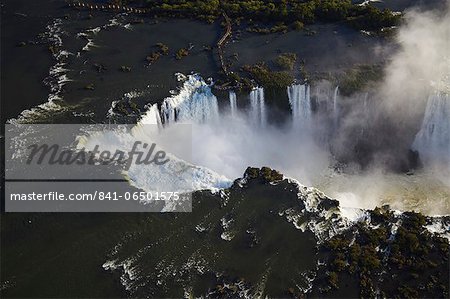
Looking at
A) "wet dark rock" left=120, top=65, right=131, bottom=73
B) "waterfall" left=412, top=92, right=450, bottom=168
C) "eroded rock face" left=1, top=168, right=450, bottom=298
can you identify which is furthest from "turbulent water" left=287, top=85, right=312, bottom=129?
"wet dark rock" left=120, top=65, right=131, bottom=73

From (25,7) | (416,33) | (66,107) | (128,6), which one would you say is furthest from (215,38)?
(25,7)

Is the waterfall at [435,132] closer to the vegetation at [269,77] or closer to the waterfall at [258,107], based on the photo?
the vegetation at [269,77]

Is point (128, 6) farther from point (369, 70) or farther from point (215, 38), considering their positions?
point (369, 70)

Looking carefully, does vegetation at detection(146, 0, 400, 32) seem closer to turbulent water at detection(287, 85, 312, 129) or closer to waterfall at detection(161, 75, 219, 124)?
turbulent water at detection(287, 85, 312, 129)

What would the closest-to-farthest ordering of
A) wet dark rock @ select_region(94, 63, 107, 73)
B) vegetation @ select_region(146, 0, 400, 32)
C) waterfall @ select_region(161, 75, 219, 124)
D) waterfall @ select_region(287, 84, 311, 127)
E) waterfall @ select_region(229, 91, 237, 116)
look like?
waterfall @ select_region(161, 75, 219, 124), waterfall @ select_region(229, 91, 237, 116), waterfall @ select_region(287, 84, 311, 127), wet dark rock @ select_region(94, 63, 107, 73), vegetation @ select_region(146, 0, 400, 32)

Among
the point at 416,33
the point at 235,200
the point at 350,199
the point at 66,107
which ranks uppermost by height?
the point at 416,33

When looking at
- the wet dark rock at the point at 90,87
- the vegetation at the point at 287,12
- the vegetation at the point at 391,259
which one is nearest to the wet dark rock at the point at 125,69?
the wet dark rock at the point at 90,87

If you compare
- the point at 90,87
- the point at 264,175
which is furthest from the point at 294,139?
the point at 90,87
